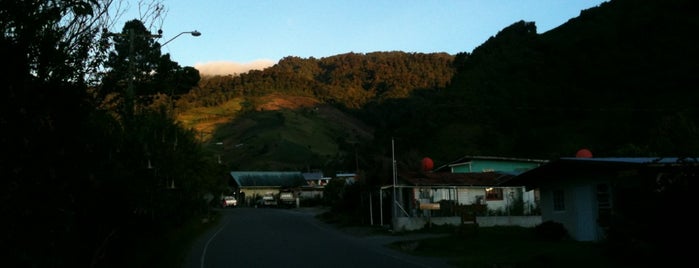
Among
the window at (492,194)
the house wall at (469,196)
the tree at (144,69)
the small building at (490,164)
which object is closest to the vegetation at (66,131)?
the tree at (144,69)

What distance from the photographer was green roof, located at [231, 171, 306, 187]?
321ft

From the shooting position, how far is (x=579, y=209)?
24922 mm

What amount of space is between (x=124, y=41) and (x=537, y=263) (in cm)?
1103

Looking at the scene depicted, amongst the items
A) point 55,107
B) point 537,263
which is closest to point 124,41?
point 55,107

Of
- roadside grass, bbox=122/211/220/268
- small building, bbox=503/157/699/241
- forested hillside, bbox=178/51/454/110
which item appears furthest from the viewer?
forested hillside, bbox=178/51/454/110

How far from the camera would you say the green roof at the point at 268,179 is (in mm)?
97875

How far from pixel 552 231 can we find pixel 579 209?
129 cm

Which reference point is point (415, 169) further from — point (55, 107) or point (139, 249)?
point (55, 107)

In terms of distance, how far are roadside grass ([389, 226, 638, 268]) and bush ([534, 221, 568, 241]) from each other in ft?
0.79

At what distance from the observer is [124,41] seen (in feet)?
44.3

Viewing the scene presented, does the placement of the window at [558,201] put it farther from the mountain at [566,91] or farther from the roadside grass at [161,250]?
the mountain at [566,91]

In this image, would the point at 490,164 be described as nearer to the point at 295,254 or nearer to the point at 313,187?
the point at 295,254

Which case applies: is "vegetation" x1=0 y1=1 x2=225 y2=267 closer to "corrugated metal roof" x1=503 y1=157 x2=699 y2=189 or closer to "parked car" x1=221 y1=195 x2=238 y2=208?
"corrugated metal roof" x1=503 y1=157 x2=699 y2=189

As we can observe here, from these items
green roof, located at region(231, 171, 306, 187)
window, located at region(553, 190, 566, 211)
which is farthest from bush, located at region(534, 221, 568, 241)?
green roof, located at region(231, 171, 306, 187)
